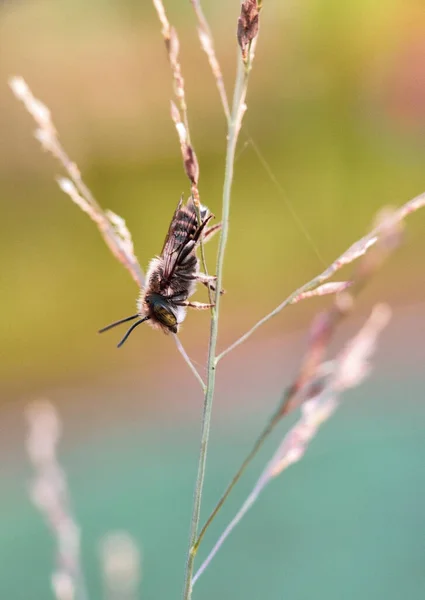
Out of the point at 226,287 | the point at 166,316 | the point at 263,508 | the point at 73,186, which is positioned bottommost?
the point at 263,508

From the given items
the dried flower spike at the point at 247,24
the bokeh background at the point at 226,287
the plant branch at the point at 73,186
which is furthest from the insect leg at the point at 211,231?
the bokeh background at the point at 226,287

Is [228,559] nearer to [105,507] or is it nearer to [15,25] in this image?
[105,507]

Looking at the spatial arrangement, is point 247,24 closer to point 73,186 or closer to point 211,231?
point 73,186

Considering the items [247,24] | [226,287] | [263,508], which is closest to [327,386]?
[247,24]

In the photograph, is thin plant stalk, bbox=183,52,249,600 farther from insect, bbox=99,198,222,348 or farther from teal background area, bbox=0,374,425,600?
teal background area, bbox=0,374,425,600

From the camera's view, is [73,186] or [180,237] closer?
[73,186]

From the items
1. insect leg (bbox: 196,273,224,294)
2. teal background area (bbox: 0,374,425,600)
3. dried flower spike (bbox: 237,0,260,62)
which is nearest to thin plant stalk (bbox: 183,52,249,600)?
dried flower spike (bbox: 237,0,260,62)

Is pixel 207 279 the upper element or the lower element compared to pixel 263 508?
upper
